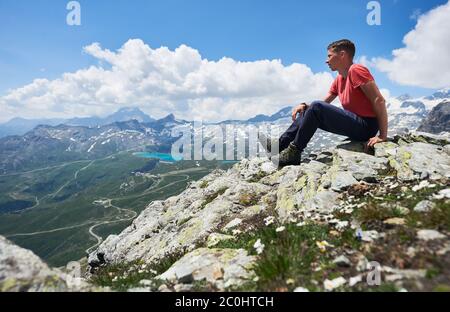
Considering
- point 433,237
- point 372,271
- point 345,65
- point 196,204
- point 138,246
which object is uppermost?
point 345,65

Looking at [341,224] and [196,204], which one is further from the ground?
[341,224]

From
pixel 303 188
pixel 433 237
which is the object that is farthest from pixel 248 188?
pixel 433 237

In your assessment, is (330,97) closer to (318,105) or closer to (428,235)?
(318,105)

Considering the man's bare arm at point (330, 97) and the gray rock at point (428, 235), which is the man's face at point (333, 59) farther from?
the gray rock at point (428, 235)

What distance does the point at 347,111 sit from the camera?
11.3m

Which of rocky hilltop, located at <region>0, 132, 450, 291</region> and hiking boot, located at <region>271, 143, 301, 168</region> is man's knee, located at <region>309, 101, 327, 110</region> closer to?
hiking boot, located at <region>271, 143, 301, 168</region>

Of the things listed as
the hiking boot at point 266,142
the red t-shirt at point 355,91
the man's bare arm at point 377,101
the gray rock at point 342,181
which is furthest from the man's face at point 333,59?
the gray rock at point 342,181

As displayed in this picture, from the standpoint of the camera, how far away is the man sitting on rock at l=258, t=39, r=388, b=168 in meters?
10.7

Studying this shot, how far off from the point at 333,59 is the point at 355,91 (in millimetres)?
1427

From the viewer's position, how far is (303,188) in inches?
421

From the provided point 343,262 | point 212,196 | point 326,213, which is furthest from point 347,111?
point 212,196

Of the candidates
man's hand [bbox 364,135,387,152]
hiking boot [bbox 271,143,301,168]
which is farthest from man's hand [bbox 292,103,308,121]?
man's hand [bbox 364,135,387,152]
